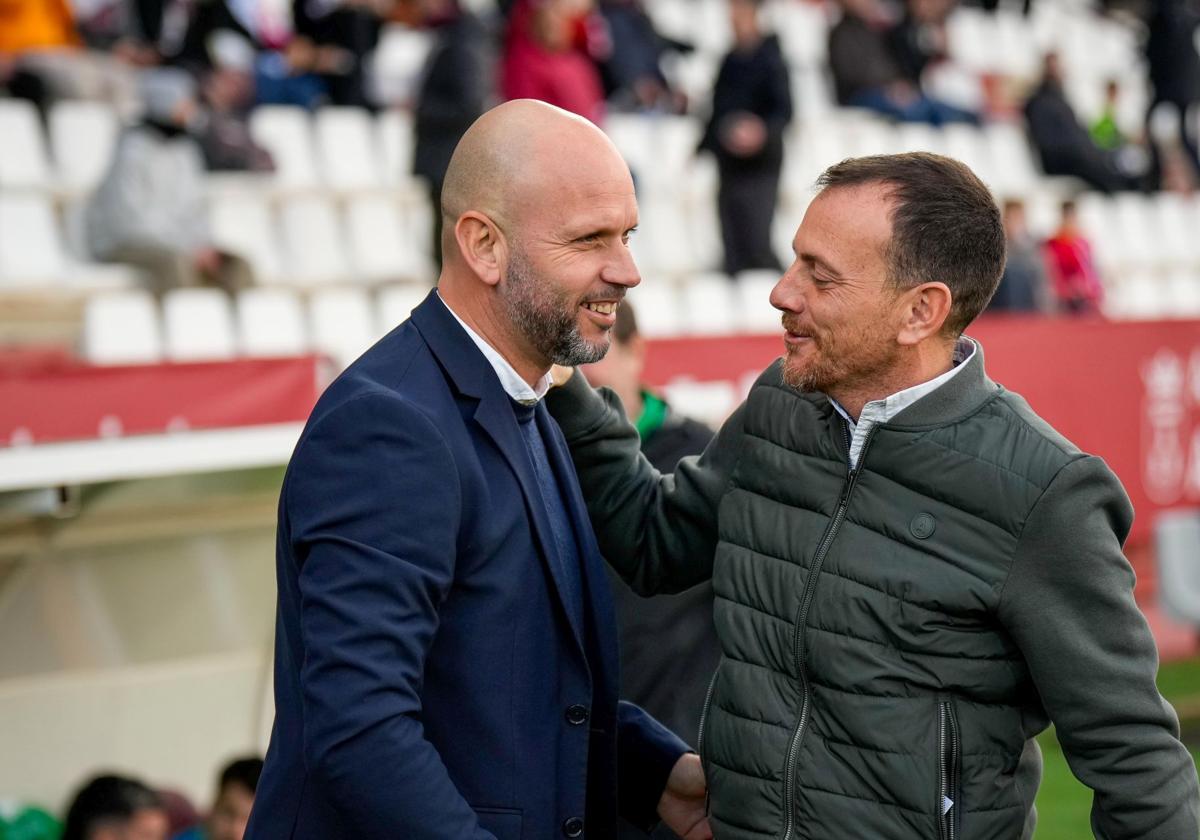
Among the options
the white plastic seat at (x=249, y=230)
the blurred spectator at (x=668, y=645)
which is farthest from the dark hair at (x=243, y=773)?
the white plastic seat at (x=249, y=230)

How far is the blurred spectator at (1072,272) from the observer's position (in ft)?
38.2

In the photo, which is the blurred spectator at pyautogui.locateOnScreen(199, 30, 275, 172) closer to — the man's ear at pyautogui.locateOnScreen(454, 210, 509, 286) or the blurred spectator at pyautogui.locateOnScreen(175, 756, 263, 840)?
the blurred spectator at pyautogui.locateOnScreen(175, 756, 263, 840)

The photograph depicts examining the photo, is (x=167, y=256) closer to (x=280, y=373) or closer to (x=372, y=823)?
(x=280, y=373)

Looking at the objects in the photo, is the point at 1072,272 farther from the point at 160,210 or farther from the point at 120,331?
the point at 120,331

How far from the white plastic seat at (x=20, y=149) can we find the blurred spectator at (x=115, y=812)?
498 cm

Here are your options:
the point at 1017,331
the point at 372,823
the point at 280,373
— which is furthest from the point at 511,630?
the point at 1017,331

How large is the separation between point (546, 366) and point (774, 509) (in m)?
0.38

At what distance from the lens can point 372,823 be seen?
1.90m

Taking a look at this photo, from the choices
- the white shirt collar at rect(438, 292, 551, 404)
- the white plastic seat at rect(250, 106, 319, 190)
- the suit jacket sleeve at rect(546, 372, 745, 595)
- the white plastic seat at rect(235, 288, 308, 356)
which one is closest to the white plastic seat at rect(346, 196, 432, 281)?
the white plastic seat at rect(250, 106, 319, 190)

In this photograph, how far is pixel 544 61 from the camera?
9602 mm

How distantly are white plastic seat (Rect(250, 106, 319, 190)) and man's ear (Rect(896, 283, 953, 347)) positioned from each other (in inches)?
315

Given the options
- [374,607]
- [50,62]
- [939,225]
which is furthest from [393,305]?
[374,607]

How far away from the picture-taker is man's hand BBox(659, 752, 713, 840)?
2.53 m

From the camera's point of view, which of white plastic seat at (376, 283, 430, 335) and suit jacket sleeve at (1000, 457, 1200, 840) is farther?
white plastic seat at (376, 283, 430, 335)
